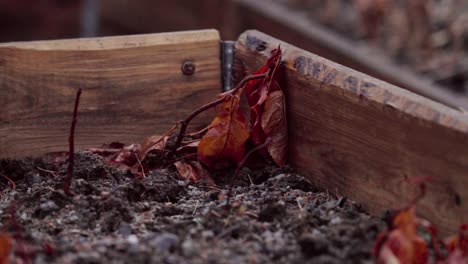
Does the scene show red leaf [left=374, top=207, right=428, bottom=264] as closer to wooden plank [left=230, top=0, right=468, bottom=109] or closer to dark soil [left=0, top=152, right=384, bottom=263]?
dark soil [left=0, top=152, right=384, bottom=263]

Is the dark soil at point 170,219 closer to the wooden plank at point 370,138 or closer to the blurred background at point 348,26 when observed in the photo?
the wooden plank at point 370,138

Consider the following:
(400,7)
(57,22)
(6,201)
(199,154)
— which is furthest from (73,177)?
(57,22)

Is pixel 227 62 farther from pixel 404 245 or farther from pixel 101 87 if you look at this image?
pixel 404 245

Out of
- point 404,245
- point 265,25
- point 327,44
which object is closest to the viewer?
point 404,245

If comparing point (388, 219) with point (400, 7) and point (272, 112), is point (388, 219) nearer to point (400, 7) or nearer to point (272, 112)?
point (272, 112)

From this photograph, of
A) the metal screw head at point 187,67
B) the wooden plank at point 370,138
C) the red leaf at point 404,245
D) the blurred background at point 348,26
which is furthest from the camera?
the blurred background at point 348,26

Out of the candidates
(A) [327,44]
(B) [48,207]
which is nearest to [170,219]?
(B) [48,207]

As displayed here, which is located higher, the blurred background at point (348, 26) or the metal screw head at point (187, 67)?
the metal screw head at point (187, 67)

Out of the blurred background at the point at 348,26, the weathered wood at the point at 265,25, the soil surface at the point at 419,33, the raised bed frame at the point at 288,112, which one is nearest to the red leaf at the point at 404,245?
the raised bed frame at the point at 288,112
